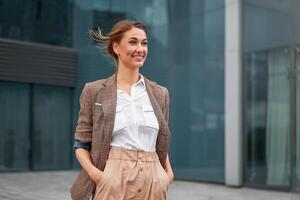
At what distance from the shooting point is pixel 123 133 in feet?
8.18

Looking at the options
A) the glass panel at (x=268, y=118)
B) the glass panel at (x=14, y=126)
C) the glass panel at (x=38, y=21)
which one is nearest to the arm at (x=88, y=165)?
the glass panel at (x=268, y=118)

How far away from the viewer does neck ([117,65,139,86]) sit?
2.60 metres

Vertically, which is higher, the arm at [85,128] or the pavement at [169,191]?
the arm at [85,128]

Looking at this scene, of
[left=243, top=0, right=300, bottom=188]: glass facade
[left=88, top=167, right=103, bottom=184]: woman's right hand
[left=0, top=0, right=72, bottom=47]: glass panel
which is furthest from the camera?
[left=0, top=0, right=72, bottom=47]: glass panel

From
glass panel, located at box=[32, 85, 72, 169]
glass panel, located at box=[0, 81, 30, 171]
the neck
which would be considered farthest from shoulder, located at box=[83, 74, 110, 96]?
glass panel, located at box=[32, 85, 72, 169]

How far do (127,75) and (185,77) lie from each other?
1285cm

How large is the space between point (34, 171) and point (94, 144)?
52.9 ft

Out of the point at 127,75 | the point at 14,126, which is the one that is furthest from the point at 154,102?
the point at 14,126

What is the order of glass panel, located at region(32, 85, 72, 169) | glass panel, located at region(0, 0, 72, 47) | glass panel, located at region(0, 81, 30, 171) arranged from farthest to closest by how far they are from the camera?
1. glass panel, located at region(32, 85, 72, 169)
2. glass panel, located at region(0, 0, 72, 47)
3. glass panel, located at region(0, 81, 30, 171)

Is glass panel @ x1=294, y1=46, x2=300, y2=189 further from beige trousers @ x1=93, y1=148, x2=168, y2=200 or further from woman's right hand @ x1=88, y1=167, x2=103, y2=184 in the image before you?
woman's right hand @ x1=88, y1=167, x2=103, y2=184

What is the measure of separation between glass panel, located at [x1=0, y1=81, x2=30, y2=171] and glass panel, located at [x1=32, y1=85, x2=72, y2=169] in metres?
0.34

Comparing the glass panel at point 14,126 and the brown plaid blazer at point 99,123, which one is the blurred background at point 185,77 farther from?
the brown plaid blazer at point 99,123

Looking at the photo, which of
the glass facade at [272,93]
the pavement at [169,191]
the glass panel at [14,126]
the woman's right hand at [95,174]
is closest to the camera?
the woman's right hand at [95,174]

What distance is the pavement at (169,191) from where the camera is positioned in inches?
448
